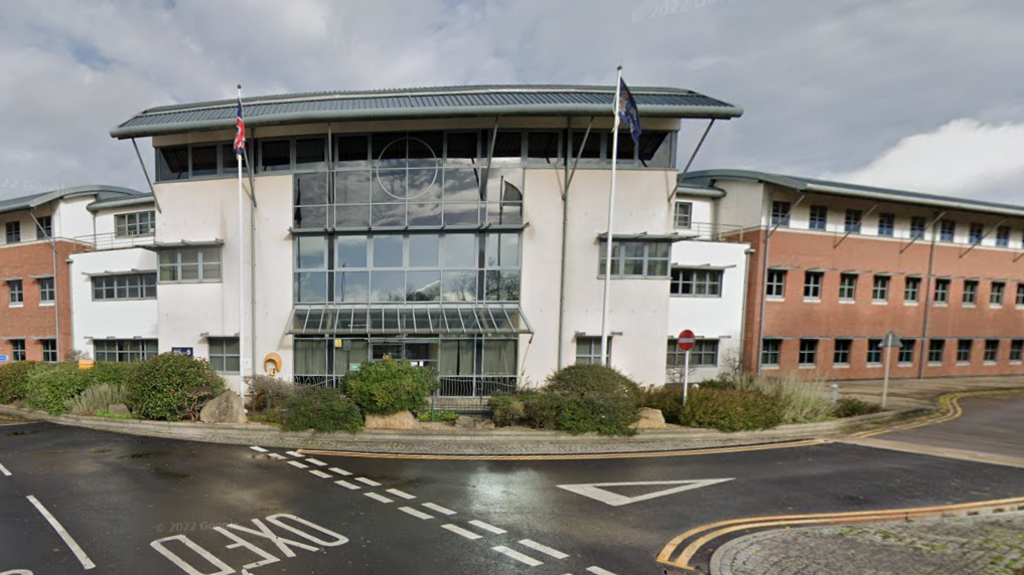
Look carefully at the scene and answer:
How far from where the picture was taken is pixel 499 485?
8469 mm

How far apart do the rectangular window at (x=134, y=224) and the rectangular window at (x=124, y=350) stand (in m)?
6.07

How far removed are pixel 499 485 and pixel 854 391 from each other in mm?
21171

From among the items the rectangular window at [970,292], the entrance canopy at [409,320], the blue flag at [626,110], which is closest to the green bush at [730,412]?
the entrance canopy at [409,320]

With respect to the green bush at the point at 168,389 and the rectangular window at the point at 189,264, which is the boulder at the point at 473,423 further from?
the rectangular window at the point at 189,264

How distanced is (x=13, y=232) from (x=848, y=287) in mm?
51549

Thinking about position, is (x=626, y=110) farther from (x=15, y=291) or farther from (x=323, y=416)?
(x=15, y=291)

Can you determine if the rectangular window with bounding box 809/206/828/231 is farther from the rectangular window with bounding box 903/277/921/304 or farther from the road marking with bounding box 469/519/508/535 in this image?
the road marking with bounding box 469/519/508/535

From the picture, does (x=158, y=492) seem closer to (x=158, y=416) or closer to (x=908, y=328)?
(x=158, y=416)

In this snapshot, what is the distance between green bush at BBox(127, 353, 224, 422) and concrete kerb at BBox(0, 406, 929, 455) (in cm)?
42

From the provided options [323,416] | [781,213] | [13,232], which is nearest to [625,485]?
[323,416]

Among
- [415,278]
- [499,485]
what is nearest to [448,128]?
[415,278]

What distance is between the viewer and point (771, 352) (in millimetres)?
23672

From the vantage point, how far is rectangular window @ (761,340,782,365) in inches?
927

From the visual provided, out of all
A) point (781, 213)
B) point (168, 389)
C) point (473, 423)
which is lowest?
point (473, 423)
